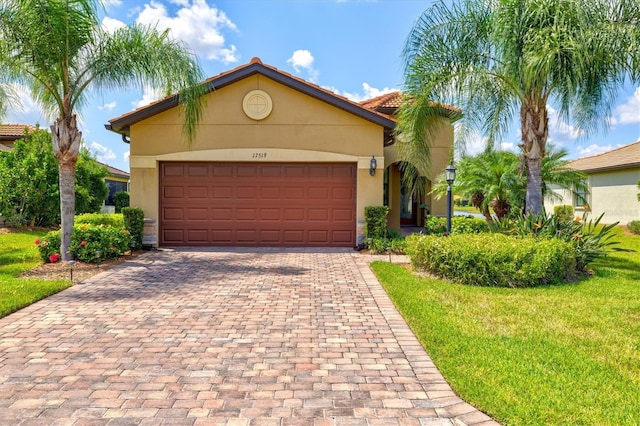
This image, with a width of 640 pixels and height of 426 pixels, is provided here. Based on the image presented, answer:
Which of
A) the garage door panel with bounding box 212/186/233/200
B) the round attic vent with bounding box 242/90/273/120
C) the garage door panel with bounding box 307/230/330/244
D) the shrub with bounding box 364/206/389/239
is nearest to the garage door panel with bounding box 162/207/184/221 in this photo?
the garage door panel with bounding box 212/186/233/200

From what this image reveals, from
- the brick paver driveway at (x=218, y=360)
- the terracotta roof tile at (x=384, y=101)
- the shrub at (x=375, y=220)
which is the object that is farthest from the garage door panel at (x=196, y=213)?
the terracotta roof tile at (x=384, y=101)

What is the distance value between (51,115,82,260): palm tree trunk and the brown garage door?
3.30 meters

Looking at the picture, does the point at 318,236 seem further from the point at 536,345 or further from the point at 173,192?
the point at 536,345

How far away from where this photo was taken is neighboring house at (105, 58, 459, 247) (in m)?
12.4

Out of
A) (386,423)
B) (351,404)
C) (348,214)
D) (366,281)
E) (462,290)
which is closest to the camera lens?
(386,423)

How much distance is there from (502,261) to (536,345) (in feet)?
11.0

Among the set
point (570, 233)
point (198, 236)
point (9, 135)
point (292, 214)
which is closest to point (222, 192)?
point (198, 236)

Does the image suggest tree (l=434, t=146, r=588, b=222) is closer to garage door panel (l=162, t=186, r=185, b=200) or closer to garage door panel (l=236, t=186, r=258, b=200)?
garage door panel (l=236, t=186, r=258, b=200)

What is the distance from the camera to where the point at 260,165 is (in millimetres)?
12859

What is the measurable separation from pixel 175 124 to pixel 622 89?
1144 centimetres

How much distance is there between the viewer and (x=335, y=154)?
12.6 meters

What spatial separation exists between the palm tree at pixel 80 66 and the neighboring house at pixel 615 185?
16345mm

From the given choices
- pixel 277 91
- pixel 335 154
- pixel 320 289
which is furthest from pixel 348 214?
pixel 320 289

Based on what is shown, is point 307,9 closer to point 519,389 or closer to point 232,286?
point 232,286
